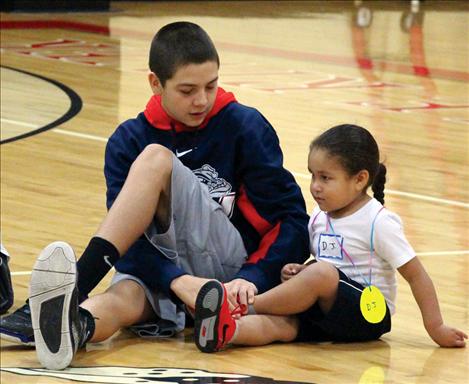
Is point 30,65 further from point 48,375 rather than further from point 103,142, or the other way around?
point 48,375

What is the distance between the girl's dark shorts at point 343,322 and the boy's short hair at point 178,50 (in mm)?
660

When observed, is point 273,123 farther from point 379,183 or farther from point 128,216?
point 128,216

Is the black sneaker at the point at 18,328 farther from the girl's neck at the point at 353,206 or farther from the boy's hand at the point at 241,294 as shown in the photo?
the girl's neck at the point at 353,206

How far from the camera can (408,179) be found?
5.91m

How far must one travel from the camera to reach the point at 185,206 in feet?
10.8

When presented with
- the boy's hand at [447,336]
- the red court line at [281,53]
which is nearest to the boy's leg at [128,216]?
the boy's hand at [447,336]

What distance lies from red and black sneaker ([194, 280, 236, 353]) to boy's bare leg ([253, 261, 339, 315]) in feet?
0.42

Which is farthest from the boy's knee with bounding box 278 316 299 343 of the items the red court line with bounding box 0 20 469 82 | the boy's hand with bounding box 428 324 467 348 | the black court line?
the red court line with bounding box 0 20 469 82

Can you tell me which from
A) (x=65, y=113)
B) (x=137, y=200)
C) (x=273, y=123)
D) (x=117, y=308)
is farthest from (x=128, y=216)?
(x=65, y=113)

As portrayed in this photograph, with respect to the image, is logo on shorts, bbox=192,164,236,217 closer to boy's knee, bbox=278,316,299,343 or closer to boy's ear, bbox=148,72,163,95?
boy's ear, bbox=148,72,163,95

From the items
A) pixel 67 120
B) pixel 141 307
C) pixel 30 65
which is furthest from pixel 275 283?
pixel 30 65

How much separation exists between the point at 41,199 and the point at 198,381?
255cm

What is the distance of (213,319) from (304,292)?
0.25 meters

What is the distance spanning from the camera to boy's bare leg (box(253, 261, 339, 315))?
321 cm
